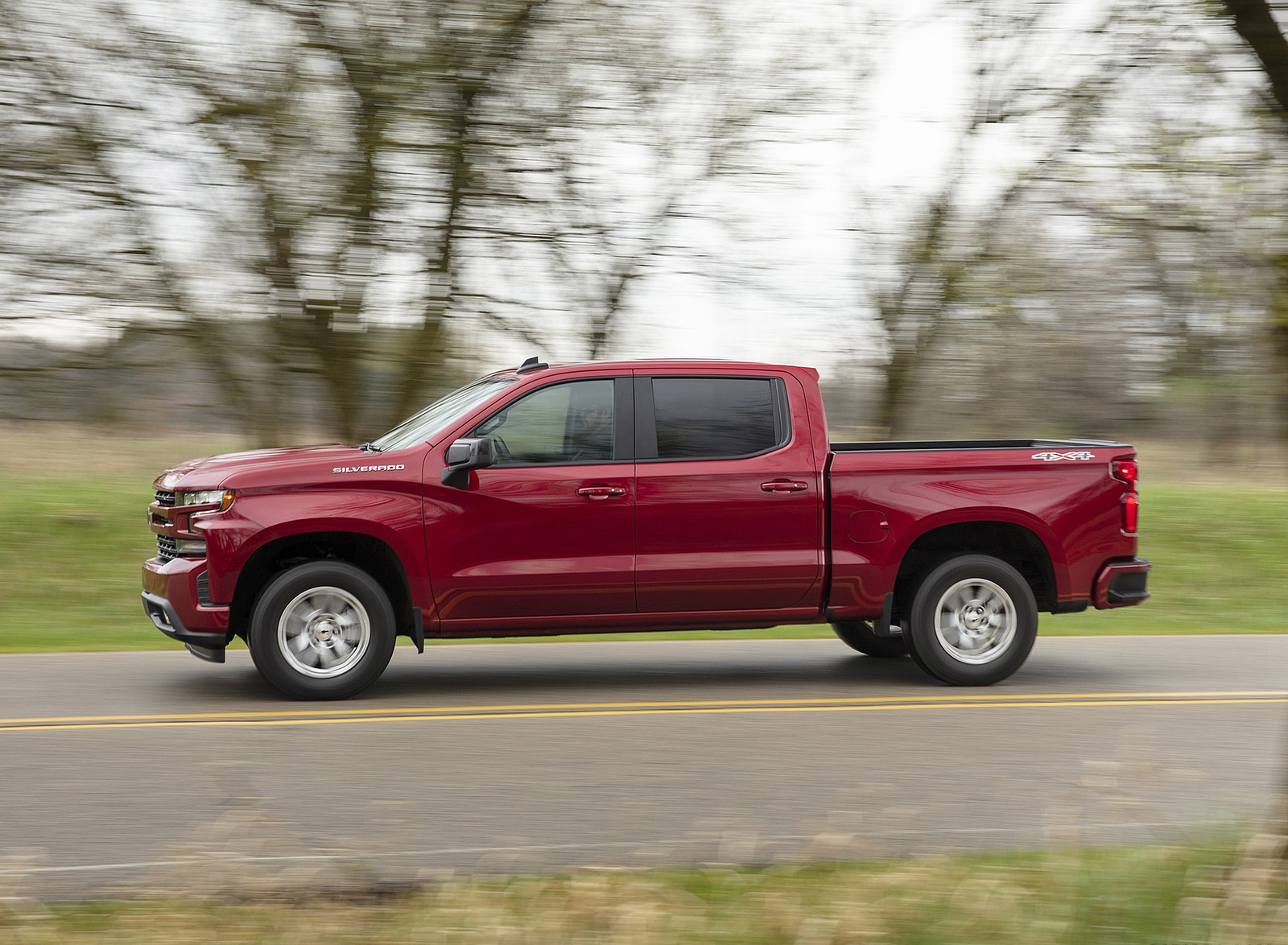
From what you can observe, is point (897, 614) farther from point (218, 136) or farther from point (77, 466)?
point (77, 466)

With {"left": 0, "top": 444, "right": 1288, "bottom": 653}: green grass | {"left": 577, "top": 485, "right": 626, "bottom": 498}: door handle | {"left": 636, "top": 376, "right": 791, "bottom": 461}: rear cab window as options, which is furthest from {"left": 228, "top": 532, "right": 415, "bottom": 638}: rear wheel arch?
{"left": 0, "top": 444, "right": 1288, "bottom": 653}: green grass

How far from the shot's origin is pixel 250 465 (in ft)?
26.9

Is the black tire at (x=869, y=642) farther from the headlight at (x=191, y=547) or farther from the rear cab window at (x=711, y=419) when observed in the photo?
the headlight at (x=191, y=547)

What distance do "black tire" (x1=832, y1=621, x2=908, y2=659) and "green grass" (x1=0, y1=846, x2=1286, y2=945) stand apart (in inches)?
216

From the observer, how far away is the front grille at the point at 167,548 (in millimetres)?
8281

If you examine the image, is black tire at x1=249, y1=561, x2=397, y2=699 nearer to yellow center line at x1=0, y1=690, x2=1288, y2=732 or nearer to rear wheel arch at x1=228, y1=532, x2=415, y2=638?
rear wheel arch at x1=228, y1=532, x2=415, y2=638

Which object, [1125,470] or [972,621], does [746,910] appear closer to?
[972,621]

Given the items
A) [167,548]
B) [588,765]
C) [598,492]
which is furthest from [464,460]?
[588,765]

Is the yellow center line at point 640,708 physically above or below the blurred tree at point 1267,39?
below

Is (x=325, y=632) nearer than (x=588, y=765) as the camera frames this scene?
No

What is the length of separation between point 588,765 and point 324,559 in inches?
104

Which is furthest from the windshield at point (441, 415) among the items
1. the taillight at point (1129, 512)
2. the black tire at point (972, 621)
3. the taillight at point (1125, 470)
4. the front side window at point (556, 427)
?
the taillight at point (1129, 512)

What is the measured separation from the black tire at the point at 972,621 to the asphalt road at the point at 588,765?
7.0 inches

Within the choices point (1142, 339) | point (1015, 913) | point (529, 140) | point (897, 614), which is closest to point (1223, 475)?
point (1142, 339)
